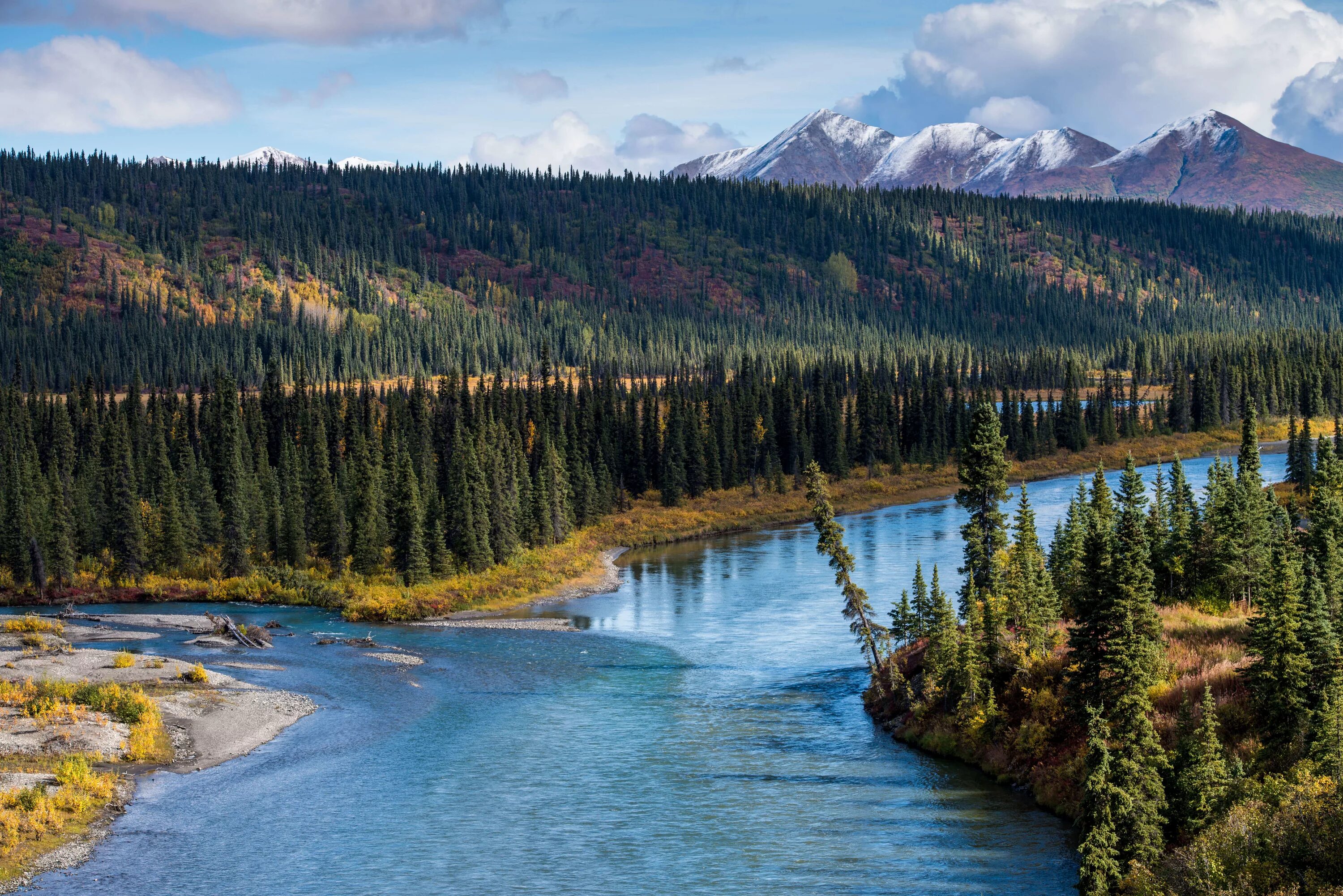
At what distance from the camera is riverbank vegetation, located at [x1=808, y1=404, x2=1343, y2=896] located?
118 ft

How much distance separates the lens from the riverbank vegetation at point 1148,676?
1421 inches

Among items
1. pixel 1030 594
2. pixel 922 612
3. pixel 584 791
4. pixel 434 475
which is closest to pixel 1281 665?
pixel 1030 594

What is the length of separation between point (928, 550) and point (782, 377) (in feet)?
290

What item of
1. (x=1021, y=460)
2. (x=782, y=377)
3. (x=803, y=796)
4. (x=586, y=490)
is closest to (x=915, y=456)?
(x=1021, y=460)

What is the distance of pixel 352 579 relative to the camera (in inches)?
3829

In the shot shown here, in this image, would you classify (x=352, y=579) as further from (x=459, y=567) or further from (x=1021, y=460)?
(x=1021, y=460)

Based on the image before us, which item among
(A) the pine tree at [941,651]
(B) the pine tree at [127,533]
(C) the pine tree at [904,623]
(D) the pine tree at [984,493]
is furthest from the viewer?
(B) the pine tree at [127,533]

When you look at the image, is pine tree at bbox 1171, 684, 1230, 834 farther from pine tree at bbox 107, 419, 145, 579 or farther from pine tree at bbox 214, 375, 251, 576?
pine tree at bbox 107, 419, 145, 579

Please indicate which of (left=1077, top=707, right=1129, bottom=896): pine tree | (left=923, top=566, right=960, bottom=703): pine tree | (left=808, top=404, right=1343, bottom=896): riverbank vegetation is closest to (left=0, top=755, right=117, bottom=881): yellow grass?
(left=808, top=404, right=1343, bottom=896): riverbank vegetation

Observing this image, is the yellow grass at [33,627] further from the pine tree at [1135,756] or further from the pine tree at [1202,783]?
the pine tree at [1202,783]

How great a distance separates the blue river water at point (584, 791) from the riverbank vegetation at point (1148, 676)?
2777 mm

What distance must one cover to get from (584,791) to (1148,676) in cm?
2208

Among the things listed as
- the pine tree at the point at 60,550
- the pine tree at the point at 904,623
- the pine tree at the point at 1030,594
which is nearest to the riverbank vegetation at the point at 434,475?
the pine tree at the point at 60,550

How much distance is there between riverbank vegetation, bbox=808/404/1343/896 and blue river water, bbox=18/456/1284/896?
2777mm
